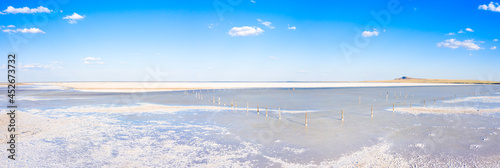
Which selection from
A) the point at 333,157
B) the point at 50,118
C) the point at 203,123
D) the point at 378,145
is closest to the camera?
the point at 333,157

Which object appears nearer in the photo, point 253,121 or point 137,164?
point 137,164

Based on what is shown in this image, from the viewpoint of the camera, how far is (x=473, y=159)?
34.1 ft

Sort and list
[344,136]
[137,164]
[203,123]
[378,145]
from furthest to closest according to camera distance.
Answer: [203,123] < [344,136] < [378,145] < [137,164]

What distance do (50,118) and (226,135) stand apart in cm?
1436

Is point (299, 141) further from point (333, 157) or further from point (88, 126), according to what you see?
point (88, 126)

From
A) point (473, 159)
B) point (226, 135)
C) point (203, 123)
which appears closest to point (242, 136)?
point (226, 135)

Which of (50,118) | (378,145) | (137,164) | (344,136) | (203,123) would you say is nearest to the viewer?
(137,164)

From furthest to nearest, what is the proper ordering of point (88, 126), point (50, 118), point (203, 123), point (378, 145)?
point (50, 118) → point (203, 123) → point (88, 126) → point (378, 145)

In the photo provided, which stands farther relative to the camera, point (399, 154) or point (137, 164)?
point (399, 154)

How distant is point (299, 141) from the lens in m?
13.2

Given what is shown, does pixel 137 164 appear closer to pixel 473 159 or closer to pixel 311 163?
pixel 311 163

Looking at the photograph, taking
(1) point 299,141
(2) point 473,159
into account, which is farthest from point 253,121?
(2) point 473,159

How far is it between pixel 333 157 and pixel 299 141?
2.71 meters

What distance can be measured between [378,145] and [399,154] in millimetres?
1412
